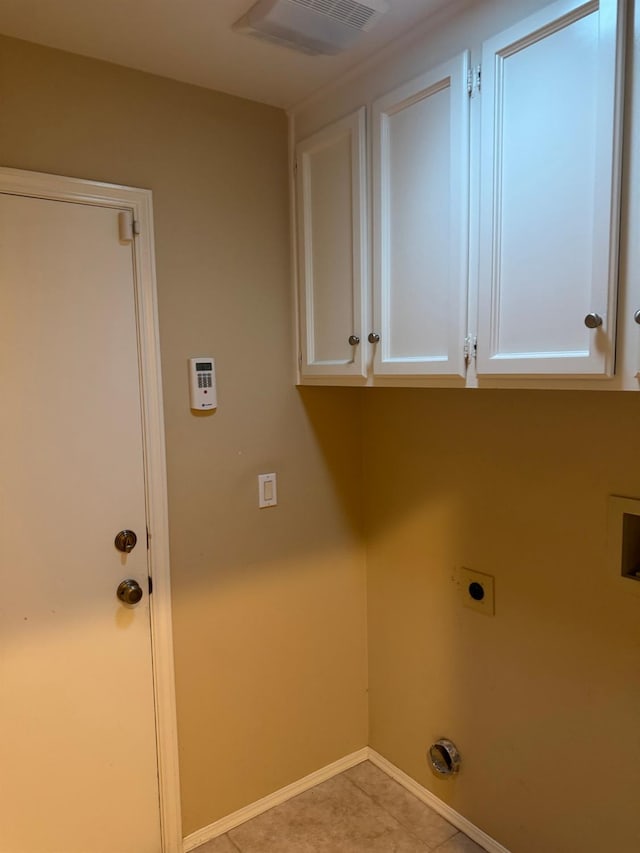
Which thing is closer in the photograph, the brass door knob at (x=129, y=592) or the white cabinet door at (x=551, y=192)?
the white cabinet door at (x=551, y=192)

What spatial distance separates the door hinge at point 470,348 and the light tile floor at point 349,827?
163cm

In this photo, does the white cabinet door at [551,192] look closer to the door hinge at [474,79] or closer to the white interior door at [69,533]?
the door hinge at [474,79]

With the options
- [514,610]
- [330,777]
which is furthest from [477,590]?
[330,777]

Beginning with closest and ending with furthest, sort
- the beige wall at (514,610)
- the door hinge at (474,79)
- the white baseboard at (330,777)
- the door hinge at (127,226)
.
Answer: the door hinge at (474,79) → the beige wall at (514,610) → the door hinge at (127,226) → the white baseboard at (330,777)

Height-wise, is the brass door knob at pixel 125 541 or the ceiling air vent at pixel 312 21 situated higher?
the ceiling air vent at pixel 312 21

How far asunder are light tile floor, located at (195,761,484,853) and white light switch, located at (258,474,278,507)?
1.13m

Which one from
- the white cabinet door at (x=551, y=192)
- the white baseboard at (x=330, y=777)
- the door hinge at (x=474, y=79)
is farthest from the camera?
the white baseboard at (x=330, y=777)

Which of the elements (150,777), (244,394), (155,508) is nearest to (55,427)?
(155,508)

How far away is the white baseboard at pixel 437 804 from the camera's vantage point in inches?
72.2

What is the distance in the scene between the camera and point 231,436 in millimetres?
1870

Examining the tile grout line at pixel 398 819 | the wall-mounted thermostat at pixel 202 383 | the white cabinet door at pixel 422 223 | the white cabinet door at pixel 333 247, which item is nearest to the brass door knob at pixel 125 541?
the wall-mounted thermostat at pixel 202 383

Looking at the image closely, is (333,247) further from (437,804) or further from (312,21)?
(437,804)

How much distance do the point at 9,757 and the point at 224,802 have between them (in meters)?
0.77

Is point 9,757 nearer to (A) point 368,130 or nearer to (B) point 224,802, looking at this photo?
(B) point 224,802
